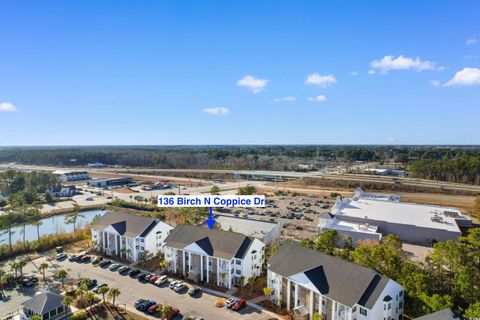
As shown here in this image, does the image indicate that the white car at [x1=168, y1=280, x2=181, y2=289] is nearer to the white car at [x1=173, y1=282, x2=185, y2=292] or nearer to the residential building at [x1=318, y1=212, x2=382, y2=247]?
the white car at [x1=173, y1=282, x2=185, y2=292]

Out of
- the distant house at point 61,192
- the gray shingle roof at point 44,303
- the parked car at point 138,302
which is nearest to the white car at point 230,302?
the parked car at point 138,302

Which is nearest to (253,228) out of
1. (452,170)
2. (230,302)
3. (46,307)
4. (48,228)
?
(230,302)

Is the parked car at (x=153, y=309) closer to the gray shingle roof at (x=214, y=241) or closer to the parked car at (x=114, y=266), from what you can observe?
the gray shingle roof at (x=214, y=241)

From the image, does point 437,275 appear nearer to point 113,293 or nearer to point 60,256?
point 113,293

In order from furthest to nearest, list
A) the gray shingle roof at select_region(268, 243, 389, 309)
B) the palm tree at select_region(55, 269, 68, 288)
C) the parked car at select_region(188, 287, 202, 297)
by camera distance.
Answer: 1. the palm tree at select_region(55, 269, 68, 288)
2. the parked car at select_region(188, 287, 202, 297)
3. the gray shingle roof at select_region(268, 243, 389, 309)

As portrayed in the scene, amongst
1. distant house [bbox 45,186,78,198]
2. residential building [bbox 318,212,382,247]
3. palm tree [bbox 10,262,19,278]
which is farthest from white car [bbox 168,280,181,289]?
distant house [bbox 45,186,78,198]

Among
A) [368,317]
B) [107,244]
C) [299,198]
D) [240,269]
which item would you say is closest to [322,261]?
[368,317]

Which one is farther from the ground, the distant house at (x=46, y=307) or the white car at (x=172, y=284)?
the distant house at (x=46, y=307)
